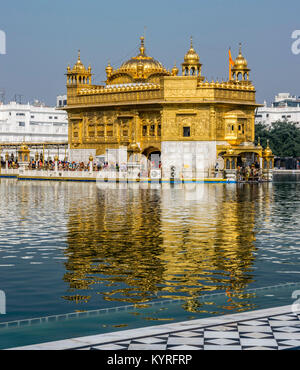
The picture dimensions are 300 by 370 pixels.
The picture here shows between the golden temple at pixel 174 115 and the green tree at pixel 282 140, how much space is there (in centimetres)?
3385

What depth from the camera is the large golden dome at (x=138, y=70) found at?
62.5 m

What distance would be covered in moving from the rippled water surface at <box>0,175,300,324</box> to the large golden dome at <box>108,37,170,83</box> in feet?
113

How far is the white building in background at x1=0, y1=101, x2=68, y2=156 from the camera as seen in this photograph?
111875 millimetres

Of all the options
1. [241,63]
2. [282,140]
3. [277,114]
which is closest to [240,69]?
[241,63]

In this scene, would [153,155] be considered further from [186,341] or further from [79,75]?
[186,341]

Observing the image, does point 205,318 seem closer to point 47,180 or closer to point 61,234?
point 61,234

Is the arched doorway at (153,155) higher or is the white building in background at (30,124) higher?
the white building in background at (30,124)

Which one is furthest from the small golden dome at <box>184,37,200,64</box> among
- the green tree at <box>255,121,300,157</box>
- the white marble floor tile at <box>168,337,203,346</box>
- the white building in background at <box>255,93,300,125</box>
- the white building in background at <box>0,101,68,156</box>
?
the white building in background at <box>255,93,300,125</box>

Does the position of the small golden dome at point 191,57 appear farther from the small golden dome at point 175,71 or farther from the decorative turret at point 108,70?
the decorative turret at point 108,70

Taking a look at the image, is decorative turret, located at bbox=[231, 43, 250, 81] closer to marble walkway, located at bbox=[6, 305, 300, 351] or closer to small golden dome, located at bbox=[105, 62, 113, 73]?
small golden dome, located at bbox=[105, 62, 113, 73]

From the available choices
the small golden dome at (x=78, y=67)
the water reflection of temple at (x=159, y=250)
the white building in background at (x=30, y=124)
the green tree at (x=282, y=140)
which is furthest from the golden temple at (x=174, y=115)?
the white building in background at (x=30, y=124)

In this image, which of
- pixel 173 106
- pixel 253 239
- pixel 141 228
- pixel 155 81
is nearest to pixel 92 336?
pixel 253 239

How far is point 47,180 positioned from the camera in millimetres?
59938

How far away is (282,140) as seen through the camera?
98938 millimetres
